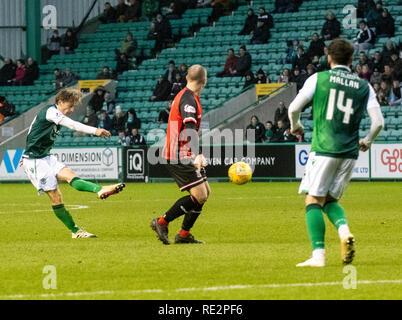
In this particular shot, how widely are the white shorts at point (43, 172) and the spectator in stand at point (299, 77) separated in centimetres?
1848

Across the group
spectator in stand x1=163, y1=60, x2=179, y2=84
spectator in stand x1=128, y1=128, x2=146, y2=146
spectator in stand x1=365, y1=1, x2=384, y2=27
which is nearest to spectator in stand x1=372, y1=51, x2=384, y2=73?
spectator in stand x1=365, y1=1, x2=384, y2=27

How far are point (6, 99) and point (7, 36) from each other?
478 cm

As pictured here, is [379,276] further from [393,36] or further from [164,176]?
[393,36]

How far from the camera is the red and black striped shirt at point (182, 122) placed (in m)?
11.1

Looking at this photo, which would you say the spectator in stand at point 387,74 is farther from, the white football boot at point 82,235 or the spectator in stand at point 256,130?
the white football boot at point 82,235

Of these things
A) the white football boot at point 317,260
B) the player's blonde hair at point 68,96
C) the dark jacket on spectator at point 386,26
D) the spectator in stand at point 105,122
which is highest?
the dark jacket on spectator at point 386,26

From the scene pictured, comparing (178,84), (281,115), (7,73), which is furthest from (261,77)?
(7,73)

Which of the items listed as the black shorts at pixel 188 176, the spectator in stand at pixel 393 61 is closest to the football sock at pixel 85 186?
the black shorts at pixel 188 176

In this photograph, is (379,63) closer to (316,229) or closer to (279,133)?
(279,133)

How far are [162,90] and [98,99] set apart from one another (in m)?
2.67

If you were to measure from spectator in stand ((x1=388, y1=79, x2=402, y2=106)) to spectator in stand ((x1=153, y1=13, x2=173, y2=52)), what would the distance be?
11992mm

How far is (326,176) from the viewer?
892 centimetres

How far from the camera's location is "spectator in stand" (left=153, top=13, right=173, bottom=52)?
124 ft
